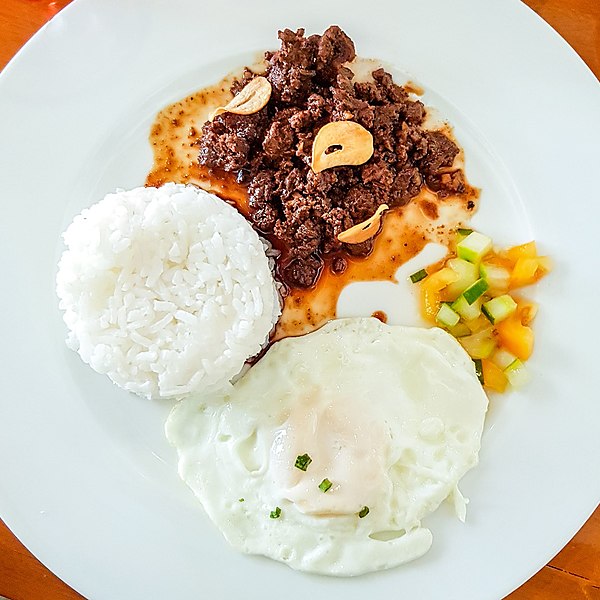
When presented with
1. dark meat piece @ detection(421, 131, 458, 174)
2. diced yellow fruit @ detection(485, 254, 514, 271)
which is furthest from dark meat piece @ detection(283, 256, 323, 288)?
diced yellow fruit @ detection(485, 254, 514, 271)

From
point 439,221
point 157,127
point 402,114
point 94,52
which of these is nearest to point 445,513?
point 439,221

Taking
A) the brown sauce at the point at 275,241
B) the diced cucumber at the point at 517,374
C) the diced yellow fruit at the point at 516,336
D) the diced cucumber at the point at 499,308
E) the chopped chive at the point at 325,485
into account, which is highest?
the brown sauce at the point at 275,241

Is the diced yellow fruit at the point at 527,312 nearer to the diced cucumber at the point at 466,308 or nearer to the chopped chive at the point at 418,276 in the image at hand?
the diced cucumber at the point at 466,308

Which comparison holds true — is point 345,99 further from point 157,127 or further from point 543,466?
point 543,466

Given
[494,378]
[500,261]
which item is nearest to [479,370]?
[494,378]

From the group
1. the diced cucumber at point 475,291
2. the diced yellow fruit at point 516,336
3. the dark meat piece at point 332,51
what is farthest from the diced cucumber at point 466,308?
the dark meat piece at point 332,51

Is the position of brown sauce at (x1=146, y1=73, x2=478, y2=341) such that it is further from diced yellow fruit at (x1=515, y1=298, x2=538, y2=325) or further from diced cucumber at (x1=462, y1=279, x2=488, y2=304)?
diced yellow fruit at (x1=515, y1=298, x2=538, y2=325)

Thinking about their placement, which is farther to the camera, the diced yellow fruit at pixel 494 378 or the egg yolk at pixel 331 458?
the diced yellow fruit at pixel 494 378
